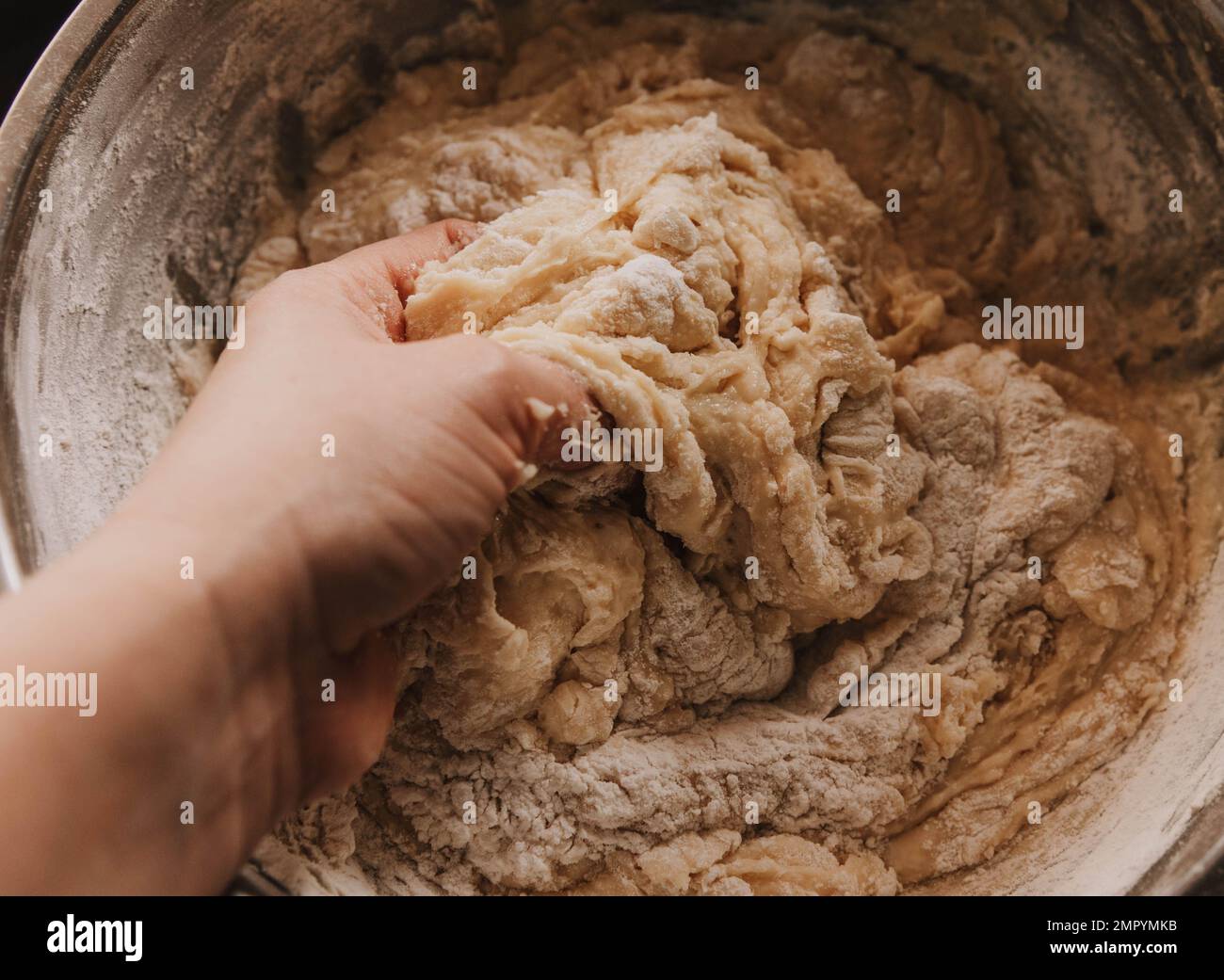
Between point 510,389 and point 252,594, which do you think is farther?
point 510,389

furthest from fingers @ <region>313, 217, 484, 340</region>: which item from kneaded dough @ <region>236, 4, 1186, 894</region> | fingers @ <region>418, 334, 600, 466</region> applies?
fingers @ <region>418, 334, 600, 466</region>

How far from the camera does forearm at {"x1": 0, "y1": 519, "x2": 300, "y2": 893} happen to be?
118 cm

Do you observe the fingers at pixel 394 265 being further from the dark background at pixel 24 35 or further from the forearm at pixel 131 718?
the dark background at pixel 24 35

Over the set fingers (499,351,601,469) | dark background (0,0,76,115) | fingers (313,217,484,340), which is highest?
dark background (0,0,76,115)

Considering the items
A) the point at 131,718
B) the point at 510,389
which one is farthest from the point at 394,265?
the point at 131,718

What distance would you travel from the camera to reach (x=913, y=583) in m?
1.95

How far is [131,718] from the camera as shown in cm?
122

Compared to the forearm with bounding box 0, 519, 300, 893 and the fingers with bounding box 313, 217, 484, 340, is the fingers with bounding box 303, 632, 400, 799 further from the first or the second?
the fingers with bounding box 313, 217, 484, 340

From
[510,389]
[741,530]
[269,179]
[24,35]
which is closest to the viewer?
[510,389]

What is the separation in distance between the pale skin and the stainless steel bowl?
116mm

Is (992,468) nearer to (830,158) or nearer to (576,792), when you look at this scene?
(830,158)

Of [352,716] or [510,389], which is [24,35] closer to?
[510,389]

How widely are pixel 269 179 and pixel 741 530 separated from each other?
1314 millimetres
